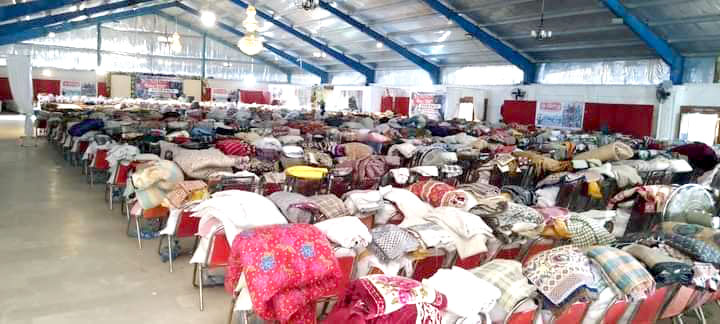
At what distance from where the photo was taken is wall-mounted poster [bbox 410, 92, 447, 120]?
19.1 meters

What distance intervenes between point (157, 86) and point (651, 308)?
28266 millimetres

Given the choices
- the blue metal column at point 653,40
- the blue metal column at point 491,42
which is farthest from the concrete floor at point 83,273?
the blue metal column at point 491,42

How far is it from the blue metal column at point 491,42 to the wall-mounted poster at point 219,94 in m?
17.0

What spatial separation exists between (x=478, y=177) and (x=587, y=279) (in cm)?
413

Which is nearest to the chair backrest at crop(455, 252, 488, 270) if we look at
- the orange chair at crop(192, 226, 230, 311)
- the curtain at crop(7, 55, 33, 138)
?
the orange chair at crop(192, 226, 230, 311)

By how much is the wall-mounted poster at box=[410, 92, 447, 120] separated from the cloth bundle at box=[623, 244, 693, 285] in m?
16.0

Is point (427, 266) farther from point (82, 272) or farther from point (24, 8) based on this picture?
point (24, 8)

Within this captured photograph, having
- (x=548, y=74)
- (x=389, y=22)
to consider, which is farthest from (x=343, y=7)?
(x=548, y=74)

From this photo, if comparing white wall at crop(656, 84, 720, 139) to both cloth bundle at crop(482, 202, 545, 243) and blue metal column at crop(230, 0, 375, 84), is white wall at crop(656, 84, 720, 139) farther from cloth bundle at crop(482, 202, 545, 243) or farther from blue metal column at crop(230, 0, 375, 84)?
blue metal column at crop(230, 0, 375, 84)

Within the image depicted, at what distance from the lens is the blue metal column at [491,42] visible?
615 inches

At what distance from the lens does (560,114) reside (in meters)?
16.5

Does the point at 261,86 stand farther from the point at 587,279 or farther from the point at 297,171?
the point at 587,279

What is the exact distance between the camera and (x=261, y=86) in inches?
1238

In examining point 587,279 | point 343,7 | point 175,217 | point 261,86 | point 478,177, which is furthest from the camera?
point 261,86
